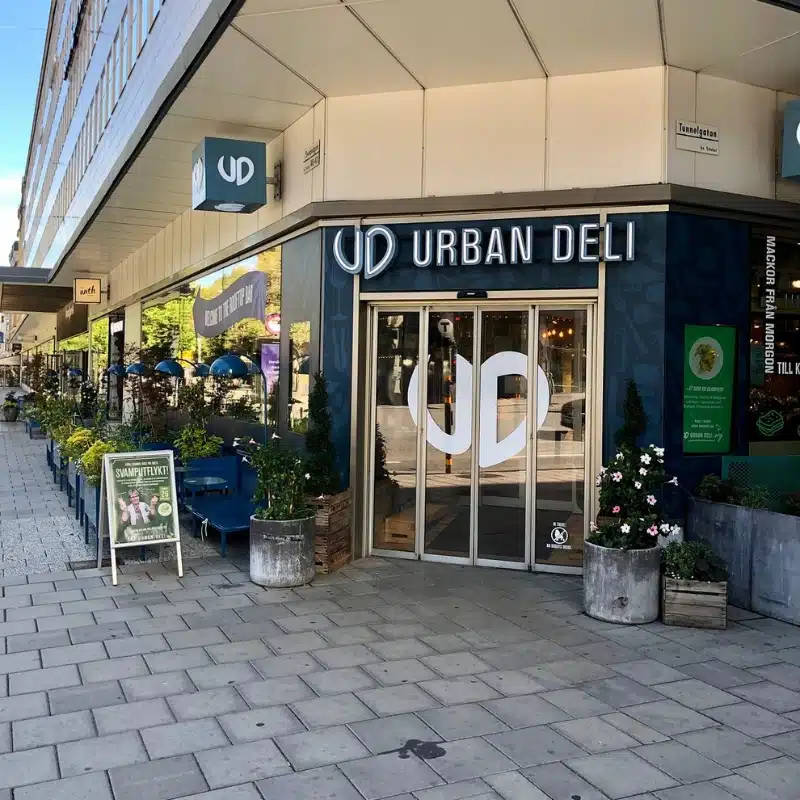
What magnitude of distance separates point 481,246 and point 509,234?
0.97ft

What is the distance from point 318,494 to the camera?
7902 mm

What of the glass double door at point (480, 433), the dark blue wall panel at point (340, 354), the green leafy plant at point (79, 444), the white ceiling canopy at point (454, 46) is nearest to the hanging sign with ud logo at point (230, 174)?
the white ceiling canopy at point (454, 46)

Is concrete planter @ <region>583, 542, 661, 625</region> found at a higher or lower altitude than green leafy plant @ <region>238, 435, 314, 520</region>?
lower

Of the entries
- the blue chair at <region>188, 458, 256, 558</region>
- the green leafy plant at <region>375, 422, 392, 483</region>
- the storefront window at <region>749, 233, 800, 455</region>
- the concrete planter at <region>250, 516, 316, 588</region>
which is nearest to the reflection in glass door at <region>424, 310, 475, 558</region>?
the green leafy plant at <region>375, 422, 392, 483</region>

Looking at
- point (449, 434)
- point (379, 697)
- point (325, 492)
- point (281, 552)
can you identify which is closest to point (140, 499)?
point (281, 552)

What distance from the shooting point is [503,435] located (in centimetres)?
819

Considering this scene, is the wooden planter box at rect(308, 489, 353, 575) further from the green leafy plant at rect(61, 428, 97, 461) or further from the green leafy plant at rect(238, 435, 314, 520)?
the green leafy plant at rect(61, 428, 97, 461)

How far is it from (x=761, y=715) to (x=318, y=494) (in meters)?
4.38

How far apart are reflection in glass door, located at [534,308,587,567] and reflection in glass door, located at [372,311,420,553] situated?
4.36 ft

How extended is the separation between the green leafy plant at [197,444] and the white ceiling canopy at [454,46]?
413cm

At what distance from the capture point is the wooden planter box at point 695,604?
6.37 metres

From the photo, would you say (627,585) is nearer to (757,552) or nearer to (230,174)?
(757,552)

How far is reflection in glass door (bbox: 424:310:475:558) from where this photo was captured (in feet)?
27.2

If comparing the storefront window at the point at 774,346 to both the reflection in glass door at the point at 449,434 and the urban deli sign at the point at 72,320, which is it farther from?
the urban deli sign at the point at 72,320
